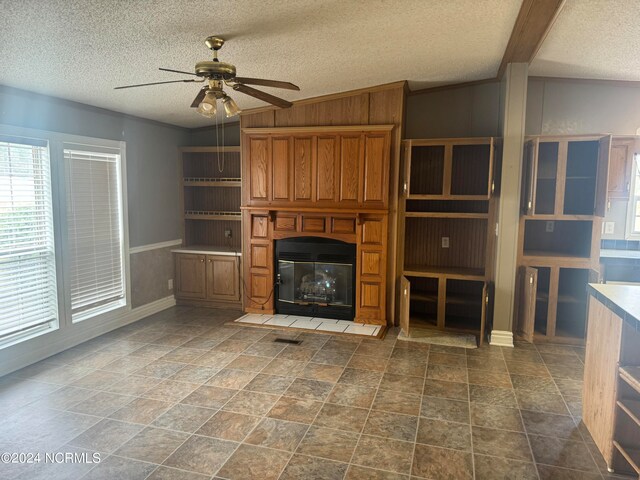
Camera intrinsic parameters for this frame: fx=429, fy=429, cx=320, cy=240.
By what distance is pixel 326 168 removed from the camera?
4965 millimetres

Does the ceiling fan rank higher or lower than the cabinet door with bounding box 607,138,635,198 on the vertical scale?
higher

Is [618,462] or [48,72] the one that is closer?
[618,462]

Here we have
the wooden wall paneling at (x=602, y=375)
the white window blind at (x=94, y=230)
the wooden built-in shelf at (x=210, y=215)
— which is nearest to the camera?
the wooden wall paneling at (x=602, y=375)

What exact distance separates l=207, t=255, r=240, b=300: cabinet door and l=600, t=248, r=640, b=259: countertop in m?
4.21

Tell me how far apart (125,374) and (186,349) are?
2.27 ft

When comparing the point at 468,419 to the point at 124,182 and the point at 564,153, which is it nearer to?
the point at 564,153

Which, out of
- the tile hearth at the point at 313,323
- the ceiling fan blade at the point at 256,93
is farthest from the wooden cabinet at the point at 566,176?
the ceiling fan blade at the point at 256,93

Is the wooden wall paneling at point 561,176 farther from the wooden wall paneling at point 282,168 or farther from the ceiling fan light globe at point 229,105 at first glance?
the ceiling fan light globe at point 229,105

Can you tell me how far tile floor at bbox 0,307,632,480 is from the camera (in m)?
2.47

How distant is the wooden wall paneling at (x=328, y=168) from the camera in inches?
194

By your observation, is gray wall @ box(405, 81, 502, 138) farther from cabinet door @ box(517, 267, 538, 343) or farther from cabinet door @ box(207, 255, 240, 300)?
cabinet door @ box(207, 255, 240, 300)

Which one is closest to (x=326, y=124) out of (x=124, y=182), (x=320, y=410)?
(x=124, y=182)

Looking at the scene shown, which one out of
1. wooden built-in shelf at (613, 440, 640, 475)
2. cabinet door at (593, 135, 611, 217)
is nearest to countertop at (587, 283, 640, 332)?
wooden built-in shelf at (613, 440, 640, 475)

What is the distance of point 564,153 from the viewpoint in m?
4.18
